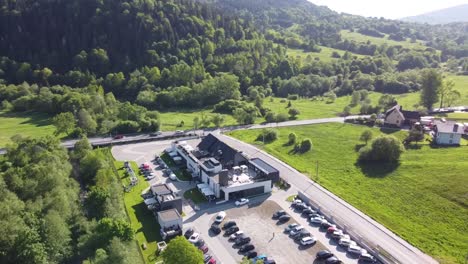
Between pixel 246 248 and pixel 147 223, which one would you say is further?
pixel 147 223

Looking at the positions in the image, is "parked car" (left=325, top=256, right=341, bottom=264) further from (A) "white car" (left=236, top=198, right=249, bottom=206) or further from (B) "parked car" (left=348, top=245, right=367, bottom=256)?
(A) "white car" (left=236, top=198, right=249, bottom=206)

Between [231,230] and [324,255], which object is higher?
[231,230]

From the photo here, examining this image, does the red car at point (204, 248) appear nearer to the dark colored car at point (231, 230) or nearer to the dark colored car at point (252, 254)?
the dark colored car at point (231, 230)

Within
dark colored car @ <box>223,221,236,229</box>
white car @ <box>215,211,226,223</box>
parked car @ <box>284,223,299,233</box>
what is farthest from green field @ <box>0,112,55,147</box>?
parked car @ <box>284,223,299,233</box>

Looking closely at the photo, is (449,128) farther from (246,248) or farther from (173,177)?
(173,177)

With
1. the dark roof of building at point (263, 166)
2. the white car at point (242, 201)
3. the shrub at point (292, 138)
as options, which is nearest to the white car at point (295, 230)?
the white car at point (242, 201)

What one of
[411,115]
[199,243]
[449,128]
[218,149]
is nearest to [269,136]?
[218,149]
